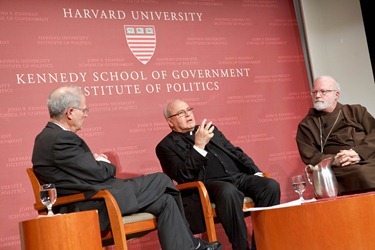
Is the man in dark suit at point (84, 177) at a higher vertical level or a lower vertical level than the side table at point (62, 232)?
higher

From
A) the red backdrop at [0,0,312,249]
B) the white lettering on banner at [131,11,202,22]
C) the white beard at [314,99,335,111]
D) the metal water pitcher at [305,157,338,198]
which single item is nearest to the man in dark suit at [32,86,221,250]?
the metal water pitcher at [305,157,338,198]

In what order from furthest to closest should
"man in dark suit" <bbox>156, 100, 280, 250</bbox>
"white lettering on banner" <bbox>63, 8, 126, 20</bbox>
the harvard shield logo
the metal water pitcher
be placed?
the harvard shield logo, "white lettering on banner" <bbox>63, 8, 126, 20</bbox>, "man in dark suit" <bbox>156, 100, 280, 250</bbox>, the metal water pitcher

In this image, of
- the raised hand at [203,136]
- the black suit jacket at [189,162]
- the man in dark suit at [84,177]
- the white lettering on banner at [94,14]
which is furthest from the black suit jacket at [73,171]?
the white lettering on banner at [94,14]

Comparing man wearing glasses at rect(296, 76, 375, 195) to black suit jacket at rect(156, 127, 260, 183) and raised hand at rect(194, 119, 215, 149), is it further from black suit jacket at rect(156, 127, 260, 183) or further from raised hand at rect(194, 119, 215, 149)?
raised hand at rect(194, 119, 215, 149)

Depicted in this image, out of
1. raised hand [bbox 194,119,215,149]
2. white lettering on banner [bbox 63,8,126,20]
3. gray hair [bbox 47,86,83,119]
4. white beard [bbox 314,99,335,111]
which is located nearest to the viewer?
gray hair [bbox 47,86,83,119]

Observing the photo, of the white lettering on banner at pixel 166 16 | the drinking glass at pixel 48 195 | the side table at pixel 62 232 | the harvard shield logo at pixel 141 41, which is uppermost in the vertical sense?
the white lettering on banner at pixel 166 16

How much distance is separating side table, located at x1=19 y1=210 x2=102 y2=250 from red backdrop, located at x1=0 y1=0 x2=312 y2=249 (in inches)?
48.2

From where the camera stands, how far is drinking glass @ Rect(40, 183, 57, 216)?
375 centimetres

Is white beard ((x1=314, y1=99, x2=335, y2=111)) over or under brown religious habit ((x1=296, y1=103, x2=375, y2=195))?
over

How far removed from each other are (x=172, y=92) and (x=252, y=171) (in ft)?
3.53

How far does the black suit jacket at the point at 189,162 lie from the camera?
4.74 meters

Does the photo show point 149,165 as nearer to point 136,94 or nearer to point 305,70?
point 136,94

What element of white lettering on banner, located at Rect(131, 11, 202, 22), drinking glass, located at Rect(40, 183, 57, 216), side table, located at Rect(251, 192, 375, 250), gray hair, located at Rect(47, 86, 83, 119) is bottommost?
side table, located at Rect(251, 192, 375, 250)

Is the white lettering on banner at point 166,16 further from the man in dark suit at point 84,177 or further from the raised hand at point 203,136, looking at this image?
the man in dark suit at point 84,177
